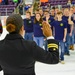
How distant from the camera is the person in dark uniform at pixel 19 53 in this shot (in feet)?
5.74

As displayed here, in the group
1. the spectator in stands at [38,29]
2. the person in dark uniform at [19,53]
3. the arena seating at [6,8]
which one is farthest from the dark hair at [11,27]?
the arena seating at [6,8]

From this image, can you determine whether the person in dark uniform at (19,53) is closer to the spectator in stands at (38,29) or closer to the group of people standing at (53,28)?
the group of people standing at (53,28)

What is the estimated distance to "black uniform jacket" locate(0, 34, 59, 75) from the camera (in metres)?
1.75

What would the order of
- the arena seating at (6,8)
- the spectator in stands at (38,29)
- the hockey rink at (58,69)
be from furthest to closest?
the arena seating at (6,8) → the spectator in stands at (38,29) → the hockey rink at (58,69)

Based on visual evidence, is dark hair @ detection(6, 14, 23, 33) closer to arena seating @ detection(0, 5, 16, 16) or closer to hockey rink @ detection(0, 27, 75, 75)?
hockey rink @ detection(0, 27, 75, 75)

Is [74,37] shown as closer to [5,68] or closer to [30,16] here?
[30,16]

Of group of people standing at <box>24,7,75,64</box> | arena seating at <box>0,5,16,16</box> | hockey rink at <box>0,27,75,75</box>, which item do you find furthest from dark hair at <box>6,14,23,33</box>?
arena seating at <box>0,5,16,16</box>

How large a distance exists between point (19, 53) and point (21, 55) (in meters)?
0.02

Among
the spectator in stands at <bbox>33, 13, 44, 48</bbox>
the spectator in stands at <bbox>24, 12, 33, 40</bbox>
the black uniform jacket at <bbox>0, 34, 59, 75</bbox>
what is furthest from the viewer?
the spectator in stands at <bbox>24, 12, 33, 40</bbox>

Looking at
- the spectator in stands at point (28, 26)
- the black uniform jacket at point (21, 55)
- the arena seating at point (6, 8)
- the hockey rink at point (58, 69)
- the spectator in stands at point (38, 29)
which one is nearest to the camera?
the black uniform jacket at point (21, 55)

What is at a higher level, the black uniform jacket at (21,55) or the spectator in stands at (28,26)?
the black uniform jacket at (21,55)

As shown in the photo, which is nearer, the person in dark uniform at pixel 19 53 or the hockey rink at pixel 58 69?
the person in dark uniform at pixel 19 53

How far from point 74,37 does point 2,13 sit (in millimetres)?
10692

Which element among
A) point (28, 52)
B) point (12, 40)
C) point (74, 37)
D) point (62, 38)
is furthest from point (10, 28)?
point (74, 37)
